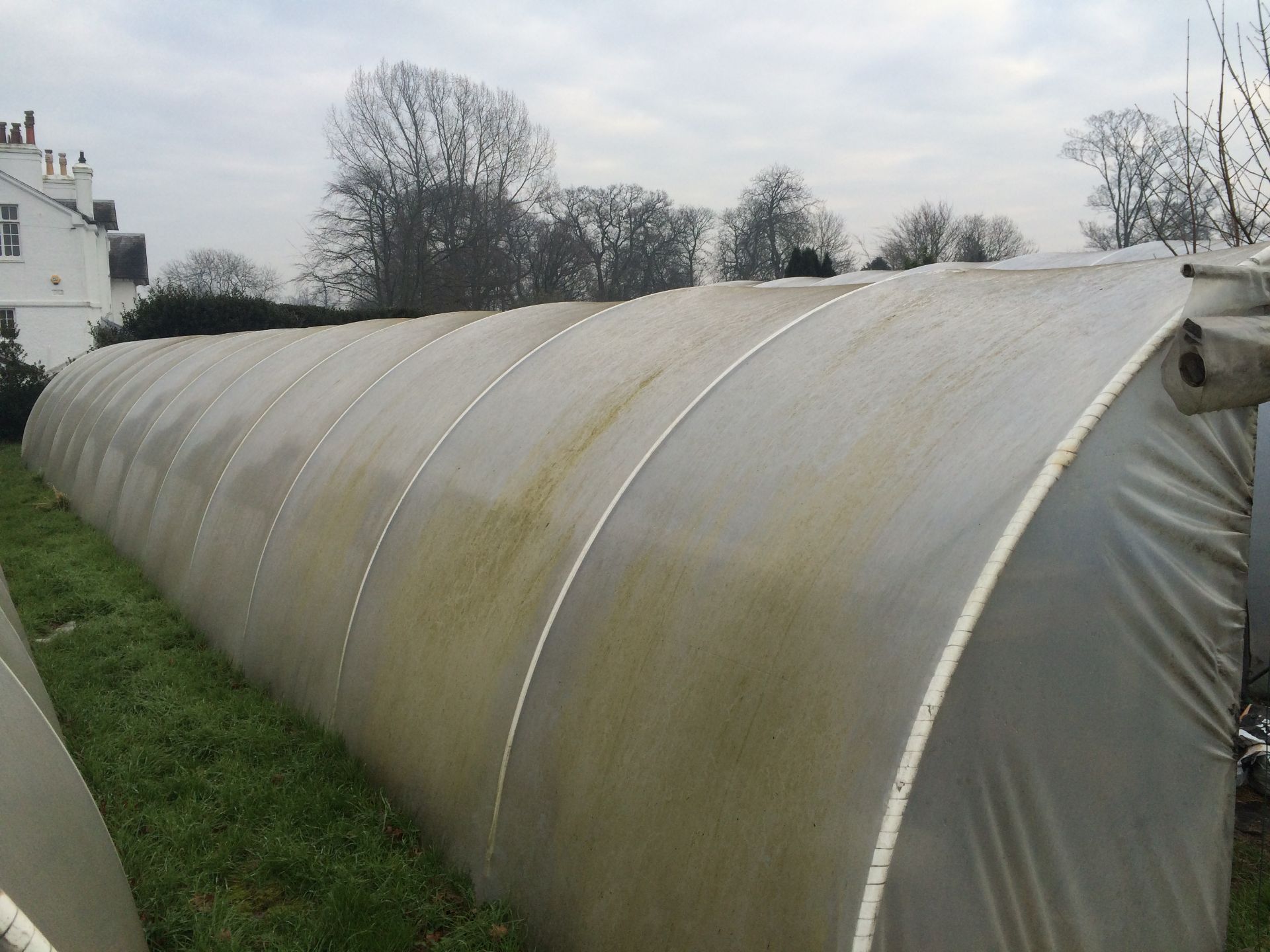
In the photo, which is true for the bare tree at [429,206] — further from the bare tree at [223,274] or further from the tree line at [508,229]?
the bare tree at [223,274]

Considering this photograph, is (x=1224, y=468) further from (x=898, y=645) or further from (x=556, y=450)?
(x=556, y=450)

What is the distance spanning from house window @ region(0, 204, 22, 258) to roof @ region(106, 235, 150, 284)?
24.7 ft

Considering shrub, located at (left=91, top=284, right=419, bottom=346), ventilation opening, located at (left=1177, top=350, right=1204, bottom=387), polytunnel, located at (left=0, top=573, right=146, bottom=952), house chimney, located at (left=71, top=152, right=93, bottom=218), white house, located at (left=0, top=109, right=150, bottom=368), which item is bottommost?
polytunnel, located at (left=0, top=573, right=146, bottom=952)

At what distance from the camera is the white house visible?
31062 mm

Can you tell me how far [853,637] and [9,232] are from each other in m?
38.2

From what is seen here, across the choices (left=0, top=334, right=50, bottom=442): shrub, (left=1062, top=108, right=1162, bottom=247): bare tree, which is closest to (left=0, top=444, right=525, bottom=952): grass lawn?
(left=1062, top=108, right=1162, bottom=247): bare tree

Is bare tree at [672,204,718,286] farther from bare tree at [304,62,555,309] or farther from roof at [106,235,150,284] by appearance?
roof at [106,235,150,284]

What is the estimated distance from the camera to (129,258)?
40.8m

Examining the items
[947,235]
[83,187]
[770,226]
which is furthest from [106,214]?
[947,235]

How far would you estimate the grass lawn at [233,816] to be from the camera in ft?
11.5

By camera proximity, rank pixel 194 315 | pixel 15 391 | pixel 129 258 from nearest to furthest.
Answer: pixel 15 391 < pixel 194 315 < pixel 129 258

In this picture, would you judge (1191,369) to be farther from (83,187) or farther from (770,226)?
(770,226)

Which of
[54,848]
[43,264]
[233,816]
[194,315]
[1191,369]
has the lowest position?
[233,816]

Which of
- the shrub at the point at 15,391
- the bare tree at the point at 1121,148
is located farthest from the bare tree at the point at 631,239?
the bare tree at the point at 1121,148
